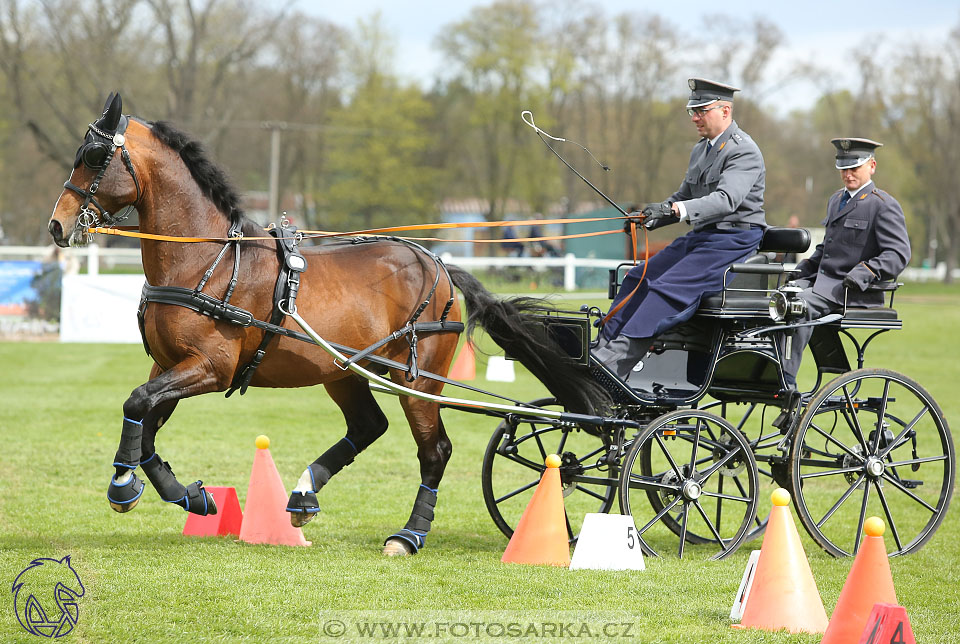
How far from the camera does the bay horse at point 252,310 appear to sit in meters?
4.95

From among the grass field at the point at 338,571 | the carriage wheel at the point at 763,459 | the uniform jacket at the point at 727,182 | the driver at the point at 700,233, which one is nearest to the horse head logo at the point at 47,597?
the grass field at the point at 338,571

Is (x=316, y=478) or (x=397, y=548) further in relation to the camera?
(x=316, y=478)

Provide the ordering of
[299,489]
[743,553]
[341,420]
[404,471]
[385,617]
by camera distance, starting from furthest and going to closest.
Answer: [341,420] → [404,471] → [743,553] → [299,489] → [385,617]

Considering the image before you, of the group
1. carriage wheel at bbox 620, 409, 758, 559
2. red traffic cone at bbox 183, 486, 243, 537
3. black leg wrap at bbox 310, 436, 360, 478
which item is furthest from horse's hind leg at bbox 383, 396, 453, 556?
carriage wheel at bbox 620, 409, 758, 559

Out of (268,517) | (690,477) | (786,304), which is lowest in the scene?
(268,517)

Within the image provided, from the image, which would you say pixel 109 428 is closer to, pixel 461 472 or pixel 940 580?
pixel 461 472

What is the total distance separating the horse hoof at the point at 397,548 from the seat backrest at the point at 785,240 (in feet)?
9.05

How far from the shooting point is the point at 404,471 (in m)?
8.26

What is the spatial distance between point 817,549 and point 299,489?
3.14 metres

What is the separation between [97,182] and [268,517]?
2067 mm

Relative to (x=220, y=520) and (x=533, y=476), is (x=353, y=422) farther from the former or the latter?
(x=533, y=476)

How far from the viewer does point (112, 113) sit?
16.0ft

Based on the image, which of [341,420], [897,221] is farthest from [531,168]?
[897,221]

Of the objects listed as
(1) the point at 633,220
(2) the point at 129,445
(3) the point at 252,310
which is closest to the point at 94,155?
(3) the point at 252,310
